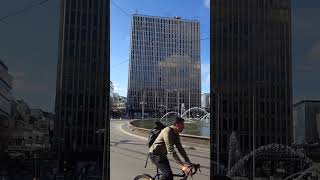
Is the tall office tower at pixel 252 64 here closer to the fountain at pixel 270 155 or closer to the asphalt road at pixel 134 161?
the fountain at pixel 270 155

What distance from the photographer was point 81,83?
804 cm

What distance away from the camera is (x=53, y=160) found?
7.91 metres

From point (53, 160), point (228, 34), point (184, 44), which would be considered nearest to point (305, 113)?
point (228, 34)

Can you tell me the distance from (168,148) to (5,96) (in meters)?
3.55

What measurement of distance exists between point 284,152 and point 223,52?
84.2 inches

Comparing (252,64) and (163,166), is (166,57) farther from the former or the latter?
(163,166)

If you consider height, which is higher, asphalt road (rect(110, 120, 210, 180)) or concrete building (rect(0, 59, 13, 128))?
concrete building (rect(0, 59, 13, 128))

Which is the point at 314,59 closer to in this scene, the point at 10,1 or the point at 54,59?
the point at 54,59

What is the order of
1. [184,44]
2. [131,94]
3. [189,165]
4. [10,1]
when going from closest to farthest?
[189,165] → [10,1] → [184,44] → [131,94]

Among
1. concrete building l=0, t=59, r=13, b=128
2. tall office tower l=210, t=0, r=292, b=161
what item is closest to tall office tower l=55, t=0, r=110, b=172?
concrete building l=0, t=59, r=13, b=128

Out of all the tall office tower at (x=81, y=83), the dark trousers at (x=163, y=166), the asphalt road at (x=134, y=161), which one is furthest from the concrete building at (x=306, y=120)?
the tall office tower at (x=81, y=83)

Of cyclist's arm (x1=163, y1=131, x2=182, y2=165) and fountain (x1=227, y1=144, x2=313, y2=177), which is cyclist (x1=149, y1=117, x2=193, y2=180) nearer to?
cyclist's arm (x1=163, y1=131, x2=182, y2=165)

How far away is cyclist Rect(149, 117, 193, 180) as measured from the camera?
5.96 metres

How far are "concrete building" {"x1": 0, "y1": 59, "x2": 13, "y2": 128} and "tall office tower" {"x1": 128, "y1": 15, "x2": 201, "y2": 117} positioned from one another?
308 cm
